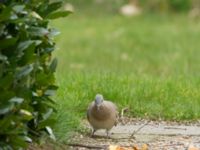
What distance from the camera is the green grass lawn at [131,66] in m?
6.89

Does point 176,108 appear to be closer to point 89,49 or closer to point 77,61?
point 77,61

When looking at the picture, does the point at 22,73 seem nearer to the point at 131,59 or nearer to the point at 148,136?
the point at 148,136

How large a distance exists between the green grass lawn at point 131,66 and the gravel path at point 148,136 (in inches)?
6.4

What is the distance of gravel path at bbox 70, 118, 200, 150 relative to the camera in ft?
18.9

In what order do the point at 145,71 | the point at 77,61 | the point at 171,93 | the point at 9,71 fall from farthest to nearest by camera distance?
the point at 77,61
the point at 145,71
the point at 171,93
the point at 9,71

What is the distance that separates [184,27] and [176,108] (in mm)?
9256

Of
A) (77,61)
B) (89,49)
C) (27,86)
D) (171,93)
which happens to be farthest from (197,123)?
(89,49)

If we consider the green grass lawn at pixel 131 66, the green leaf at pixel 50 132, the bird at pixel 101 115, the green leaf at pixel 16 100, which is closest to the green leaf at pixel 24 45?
the green leaf at pixel 16 100

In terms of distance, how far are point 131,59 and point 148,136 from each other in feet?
23.8

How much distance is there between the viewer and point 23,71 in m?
4.58

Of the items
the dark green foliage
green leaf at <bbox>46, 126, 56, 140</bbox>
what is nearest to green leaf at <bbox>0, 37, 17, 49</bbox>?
the dark green foliage

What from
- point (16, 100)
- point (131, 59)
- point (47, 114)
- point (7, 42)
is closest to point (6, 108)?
point (16, 100)

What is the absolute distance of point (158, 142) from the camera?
5.87 meters

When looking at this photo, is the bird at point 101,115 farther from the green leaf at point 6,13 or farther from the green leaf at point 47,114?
the green leaf at point 6,13
